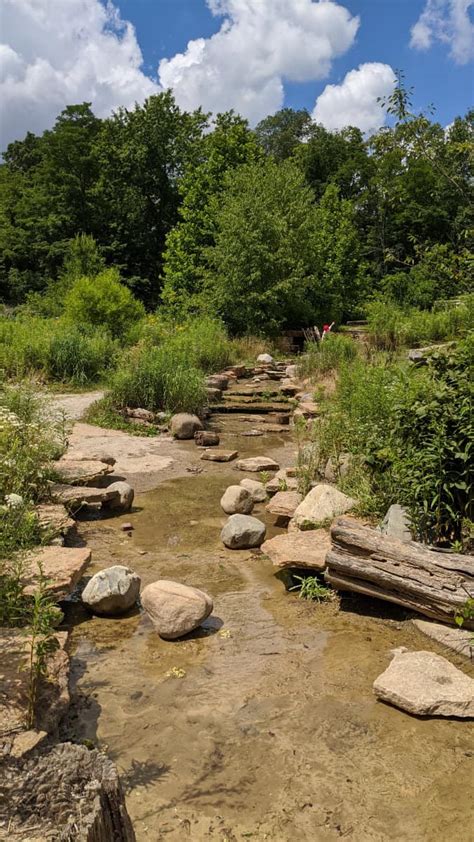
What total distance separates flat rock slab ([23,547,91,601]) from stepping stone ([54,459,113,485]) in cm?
210

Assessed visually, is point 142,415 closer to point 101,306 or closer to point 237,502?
point 237,502

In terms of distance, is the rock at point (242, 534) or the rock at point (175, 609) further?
the rock at point (242, 534)

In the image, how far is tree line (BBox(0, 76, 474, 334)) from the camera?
21625mm

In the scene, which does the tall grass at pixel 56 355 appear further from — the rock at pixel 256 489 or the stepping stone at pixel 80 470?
the rock at pixel 256 489

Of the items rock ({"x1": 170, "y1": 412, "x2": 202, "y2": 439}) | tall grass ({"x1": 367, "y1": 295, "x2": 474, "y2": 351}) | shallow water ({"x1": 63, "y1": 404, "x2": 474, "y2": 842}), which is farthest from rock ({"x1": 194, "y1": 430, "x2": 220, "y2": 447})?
tall grass ({"x1": 367, "y1": 295, "x2": 474, "y2": 351})

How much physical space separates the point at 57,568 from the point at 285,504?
281 cm

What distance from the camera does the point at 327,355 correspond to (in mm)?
14844

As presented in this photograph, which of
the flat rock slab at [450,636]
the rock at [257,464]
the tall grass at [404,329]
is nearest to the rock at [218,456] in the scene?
the rock at [257,464]

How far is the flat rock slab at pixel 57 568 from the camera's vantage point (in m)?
4.00

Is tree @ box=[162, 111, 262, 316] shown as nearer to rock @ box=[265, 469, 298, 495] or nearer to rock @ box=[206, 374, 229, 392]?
rock @ box=[206, 374, 229, 392]

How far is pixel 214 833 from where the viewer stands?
258 centimetres

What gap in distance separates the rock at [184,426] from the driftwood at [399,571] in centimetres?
613

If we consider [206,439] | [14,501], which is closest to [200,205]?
[206,439]

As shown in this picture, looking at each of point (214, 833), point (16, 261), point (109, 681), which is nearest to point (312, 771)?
point (214, 833)
